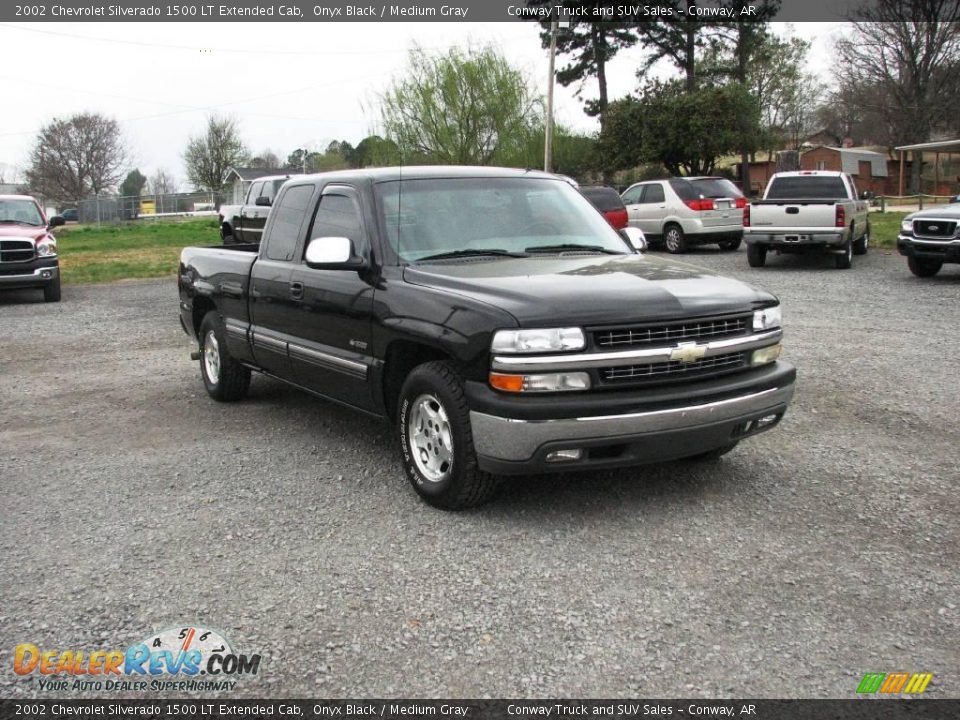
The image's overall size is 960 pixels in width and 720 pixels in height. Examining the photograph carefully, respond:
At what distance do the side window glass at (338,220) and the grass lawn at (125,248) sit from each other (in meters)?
10.5

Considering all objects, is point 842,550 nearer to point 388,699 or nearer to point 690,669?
point 690,669

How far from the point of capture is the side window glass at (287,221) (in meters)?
6.26

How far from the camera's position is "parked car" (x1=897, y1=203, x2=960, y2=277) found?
14391mm

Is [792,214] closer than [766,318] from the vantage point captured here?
No

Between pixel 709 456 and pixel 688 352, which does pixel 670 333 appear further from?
pixel 709 456

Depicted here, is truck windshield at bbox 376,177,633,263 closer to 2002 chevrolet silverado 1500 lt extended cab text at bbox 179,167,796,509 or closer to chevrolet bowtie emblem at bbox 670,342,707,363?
2002 chevrolet silverado 1500 lt extended cab text at bbox 179,167,796,509

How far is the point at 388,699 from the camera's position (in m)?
3.05

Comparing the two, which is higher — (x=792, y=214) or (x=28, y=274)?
(x=792, y=214)

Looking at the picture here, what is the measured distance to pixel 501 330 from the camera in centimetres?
428

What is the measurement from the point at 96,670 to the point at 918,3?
5608cm

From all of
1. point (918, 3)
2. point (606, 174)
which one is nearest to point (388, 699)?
point (606, 174)

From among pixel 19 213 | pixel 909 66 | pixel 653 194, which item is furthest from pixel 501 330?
pixel 909 66

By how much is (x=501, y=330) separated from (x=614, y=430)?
70 cm

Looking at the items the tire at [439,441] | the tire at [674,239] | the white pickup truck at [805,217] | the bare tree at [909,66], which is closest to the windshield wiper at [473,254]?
the tire at [439,441]
